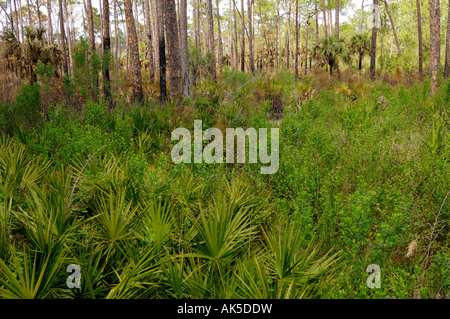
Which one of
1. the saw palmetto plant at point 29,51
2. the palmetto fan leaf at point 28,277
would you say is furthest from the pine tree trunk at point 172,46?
the saw palmetto plant at point 29,51

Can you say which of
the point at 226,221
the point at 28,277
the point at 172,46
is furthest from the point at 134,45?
the point at 28,277

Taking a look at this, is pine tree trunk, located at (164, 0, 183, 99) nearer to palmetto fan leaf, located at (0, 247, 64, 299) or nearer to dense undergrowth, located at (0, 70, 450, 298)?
dense undergrowth, located at (0, 70, 450, 298)

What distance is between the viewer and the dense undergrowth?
2.42 metres

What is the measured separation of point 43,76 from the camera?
834 cm

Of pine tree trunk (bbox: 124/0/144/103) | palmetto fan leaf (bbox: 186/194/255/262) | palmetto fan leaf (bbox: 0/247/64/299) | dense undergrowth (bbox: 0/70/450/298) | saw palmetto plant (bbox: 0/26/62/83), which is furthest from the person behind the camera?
saw palmetto plant (bbox: 0/26/62/83)

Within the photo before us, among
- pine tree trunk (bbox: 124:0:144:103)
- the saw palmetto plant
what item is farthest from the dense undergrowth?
the saw palmetto plant

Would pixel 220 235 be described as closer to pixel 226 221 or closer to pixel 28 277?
pixel 226 221

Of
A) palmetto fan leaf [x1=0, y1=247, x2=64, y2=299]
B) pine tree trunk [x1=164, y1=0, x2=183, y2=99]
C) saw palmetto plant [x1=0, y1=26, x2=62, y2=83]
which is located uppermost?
saw palmetto plant [x1=0, y1=26, x2=62, y2=83]

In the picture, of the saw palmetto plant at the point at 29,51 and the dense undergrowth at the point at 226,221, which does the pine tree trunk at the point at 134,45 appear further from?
the saw palmetto plant at the point at 29,51

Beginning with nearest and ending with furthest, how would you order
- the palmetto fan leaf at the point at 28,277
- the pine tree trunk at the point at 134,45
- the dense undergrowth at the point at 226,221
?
1. the palmetto fan leaf at the point at 28,277
2. the dense undergrowth at the point at 226,221
3. the pine tree trunk at the point at 134,45

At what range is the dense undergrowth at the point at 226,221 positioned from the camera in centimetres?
242

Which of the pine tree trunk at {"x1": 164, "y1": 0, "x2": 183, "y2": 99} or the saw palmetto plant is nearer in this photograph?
the pine tree trunk at {"x1": 164, "y1": 0, "x2": 183, "y2": 99}

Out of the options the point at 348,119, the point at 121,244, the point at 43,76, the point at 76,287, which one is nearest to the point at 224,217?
the point at 121,244

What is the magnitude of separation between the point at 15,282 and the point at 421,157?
16.4 feet
